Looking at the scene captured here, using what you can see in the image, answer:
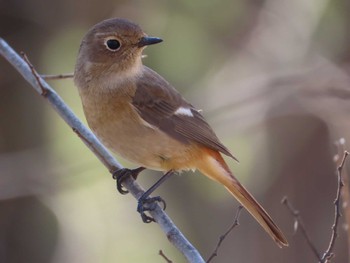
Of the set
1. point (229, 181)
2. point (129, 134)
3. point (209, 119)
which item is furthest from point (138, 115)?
point (209, 119)

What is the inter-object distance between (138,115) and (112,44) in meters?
0.48

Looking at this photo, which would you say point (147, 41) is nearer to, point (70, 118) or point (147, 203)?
point (70, 118)

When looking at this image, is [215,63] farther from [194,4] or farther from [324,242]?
[324,242]

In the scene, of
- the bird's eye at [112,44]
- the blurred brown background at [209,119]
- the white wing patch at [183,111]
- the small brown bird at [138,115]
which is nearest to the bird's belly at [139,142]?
the small brown bird at [138,115]

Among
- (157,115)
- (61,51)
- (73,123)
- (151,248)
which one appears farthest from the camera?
(61,51)

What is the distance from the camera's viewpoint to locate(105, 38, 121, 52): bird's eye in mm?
4797

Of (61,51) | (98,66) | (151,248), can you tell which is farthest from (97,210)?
(98,66)

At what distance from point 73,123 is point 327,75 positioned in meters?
2.82

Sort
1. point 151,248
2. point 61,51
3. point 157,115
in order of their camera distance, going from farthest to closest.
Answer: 1. point 61,51
2. point 151,248
3. point 157,115

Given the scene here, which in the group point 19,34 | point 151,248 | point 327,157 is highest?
point 327,157

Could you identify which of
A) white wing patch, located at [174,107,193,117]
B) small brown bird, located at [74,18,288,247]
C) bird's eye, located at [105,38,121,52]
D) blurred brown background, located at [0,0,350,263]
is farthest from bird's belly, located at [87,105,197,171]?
blurred brown background, located at [0,0,350,263]

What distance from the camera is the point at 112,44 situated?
189 inches

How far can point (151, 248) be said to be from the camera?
6590mm

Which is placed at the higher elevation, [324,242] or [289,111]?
[289,111]
